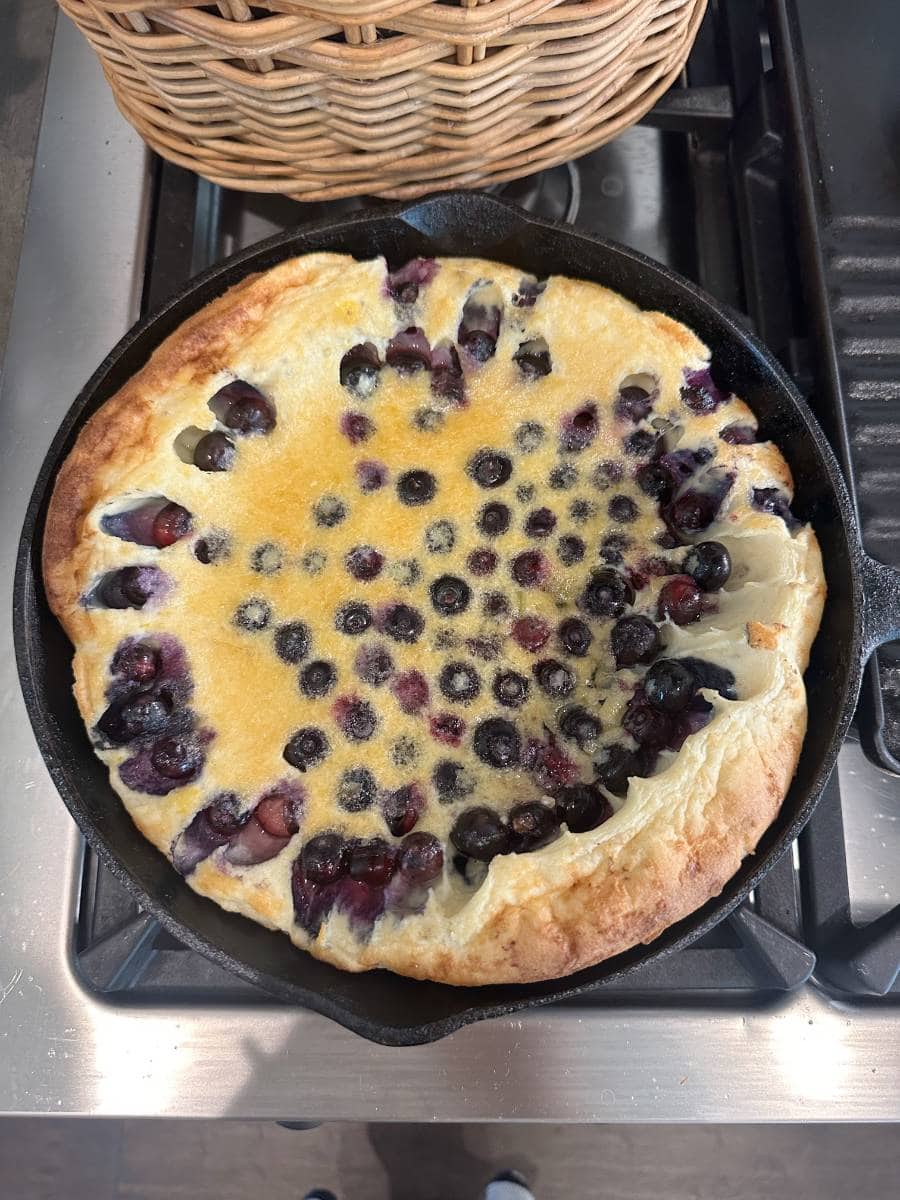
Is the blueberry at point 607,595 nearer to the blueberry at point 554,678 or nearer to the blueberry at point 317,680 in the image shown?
the blueberry at point 554,678

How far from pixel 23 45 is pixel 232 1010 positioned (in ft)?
6.55

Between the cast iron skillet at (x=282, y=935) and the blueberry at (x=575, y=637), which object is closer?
the cast iron skillet at (x=282, y=935)

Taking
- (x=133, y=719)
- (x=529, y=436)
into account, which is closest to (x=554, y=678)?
(x=529, y=436)

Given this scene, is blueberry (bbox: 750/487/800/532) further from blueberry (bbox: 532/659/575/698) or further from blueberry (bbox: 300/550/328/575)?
blueberry (bbox: 300/550/328/575)

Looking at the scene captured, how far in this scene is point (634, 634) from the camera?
1246mm

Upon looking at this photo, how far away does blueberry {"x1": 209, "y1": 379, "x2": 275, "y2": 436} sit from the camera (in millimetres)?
1317

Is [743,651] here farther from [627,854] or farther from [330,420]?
[330,420]

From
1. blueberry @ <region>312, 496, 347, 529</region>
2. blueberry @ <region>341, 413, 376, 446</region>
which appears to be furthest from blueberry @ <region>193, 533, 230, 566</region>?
blueberry @ <region>341, 413, 376, 446</region>

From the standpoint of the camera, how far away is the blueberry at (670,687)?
1.19m

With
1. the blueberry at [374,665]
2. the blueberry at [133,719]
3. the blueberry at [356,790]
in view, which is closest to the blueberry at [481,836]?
the blueberry at [356,790]

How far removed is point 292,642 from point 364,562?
0.52 feet

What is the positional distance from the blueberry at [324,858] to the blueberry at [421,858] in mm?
81

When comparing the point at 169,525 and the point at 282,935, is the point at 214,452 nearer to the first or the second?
the point at 169,525

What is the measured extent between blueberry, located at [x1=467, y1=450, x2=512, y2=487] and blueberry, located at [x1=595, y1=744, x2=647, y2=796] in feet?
1.42
